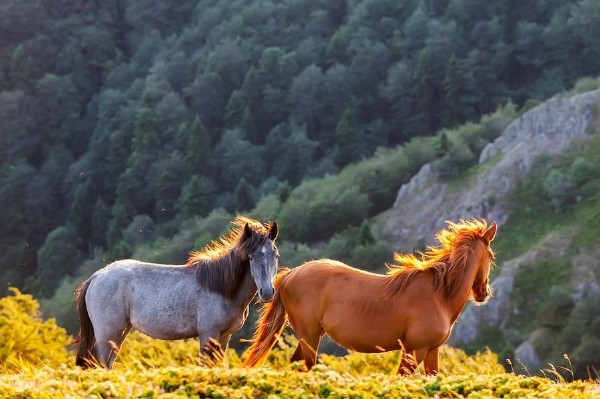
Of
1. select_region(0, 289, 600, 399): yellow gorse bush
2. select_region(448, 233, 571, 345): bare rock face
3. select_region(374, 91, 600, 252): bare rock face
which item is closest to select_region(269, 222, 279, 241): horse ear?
select_region(0, 289, 600, 399): yellow gorse bush

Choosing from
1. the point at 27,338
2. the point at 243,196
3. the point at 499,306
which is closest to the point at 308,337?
the point at 27,338

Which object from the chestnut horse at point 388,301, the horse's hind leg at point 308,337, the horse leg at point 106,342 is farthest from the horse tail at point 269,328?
the horse leg at point 106,342

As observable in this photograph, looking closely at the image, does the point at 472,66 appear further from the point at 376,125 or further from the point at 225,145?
the point at 225,145

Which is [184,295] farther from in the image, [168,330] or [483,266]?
[483,266]

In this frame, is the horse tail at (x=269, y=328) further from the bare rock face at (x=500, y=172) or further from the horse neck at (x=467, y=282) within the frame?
the bare rock face at (x=500, y=172)

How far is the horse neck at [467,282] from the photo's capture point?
11594mm

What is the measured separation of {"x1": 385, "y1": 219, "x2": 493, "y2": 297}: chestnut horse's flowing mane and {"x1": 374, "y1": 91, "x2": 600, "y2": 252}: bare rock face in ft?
256

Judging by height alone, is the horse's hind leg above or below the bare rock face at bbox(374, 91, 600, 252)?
above

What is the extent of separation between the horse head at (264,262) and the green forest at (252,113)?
9562 cm

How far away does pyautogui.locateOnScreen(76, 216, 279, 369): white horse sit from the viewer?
1207 centimetres

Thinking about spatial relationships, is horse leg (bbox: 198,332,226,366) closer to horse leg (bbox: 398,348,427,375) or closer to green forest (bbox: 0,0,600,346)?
horse leg (bbox: 398,348,427,375)

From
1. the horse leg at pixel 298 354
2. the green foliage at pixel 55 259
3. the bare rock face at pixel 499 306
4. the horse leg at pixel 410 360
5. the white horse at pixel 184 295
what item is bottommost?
the green foliage at pixel 55 259

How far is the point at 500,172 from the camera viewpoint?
93625mm

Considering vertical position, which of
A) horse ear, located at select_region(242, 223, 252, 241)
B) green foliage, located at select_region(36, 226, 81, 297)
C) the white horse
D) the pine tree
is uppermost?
horse ear, located at select_region(242, 223, 252, 241)
